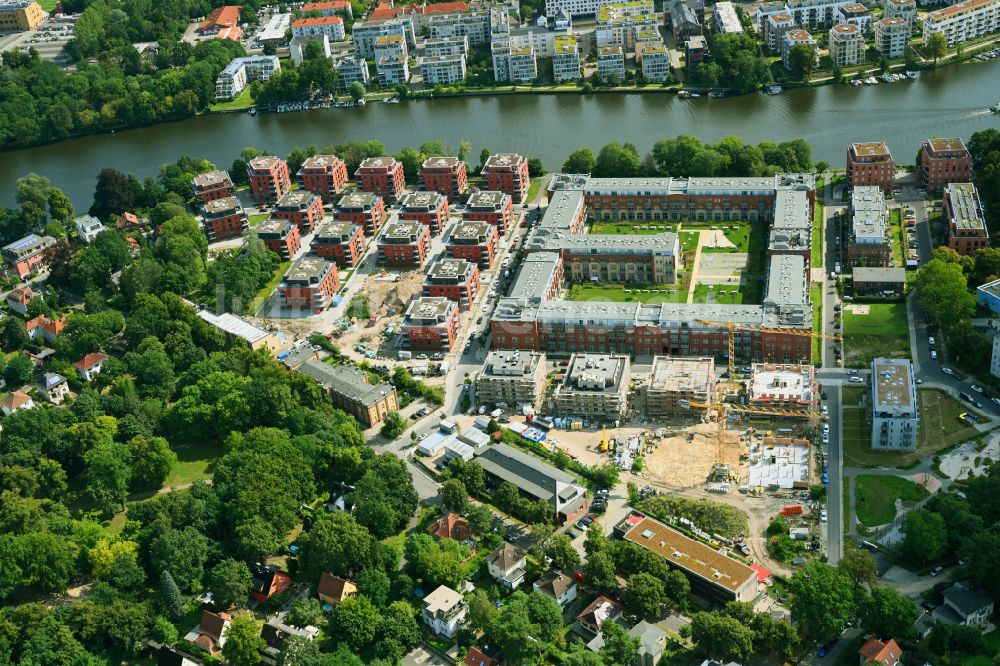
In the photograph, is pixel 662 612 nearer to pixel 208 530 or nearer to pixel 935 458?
pixel 935 458

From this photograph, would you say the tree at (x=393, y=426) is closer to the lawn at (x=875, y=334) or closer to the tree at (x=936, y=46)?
the lawn at (x=875, y=334)

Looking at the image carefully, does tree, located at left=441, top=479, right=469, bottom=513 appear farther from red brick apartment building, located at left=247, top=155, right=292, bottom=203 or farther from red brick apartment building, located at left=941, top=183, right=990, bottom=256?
red brick apartment building, located at left=247, top=155, right=292, bottom=203

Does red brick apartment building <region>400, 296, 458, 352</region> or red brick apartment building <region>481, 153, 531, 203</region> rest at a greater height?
red brick apartment building <region>481, 153, 531, 203</region>

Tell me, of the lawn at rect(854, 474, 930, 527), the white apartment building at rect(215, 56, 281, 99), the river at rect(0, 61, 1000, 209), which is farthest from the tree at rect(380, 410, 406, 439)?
the white apartment building at rect(215, 56, 281, 99)

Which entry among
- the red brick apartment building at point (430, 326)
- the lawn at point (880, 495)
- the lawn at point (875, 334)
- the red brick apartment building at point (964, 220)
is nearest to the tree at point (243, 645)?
the red brick apartment building at point (430, 326)

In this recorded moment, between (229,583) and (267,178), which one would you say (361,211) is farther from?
(229,583)

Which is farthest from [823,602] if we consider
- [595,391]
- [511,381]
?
[511,381]

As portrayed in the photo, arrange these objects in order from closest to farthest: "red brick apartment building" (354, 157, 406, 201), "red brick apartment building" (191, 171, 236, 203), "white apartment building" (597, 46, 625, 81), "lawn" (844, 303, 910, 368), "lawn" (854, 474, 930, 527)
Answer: "lawn" (854, 474, 930, 527)
"lawn" (844, 303, 910, 368)
"red brick apartment building" (354, 157, 406, 201)
"red brick apartment building" (191, 171, 236, 203)
"white apartment building" (597, 46, 625, 81)
